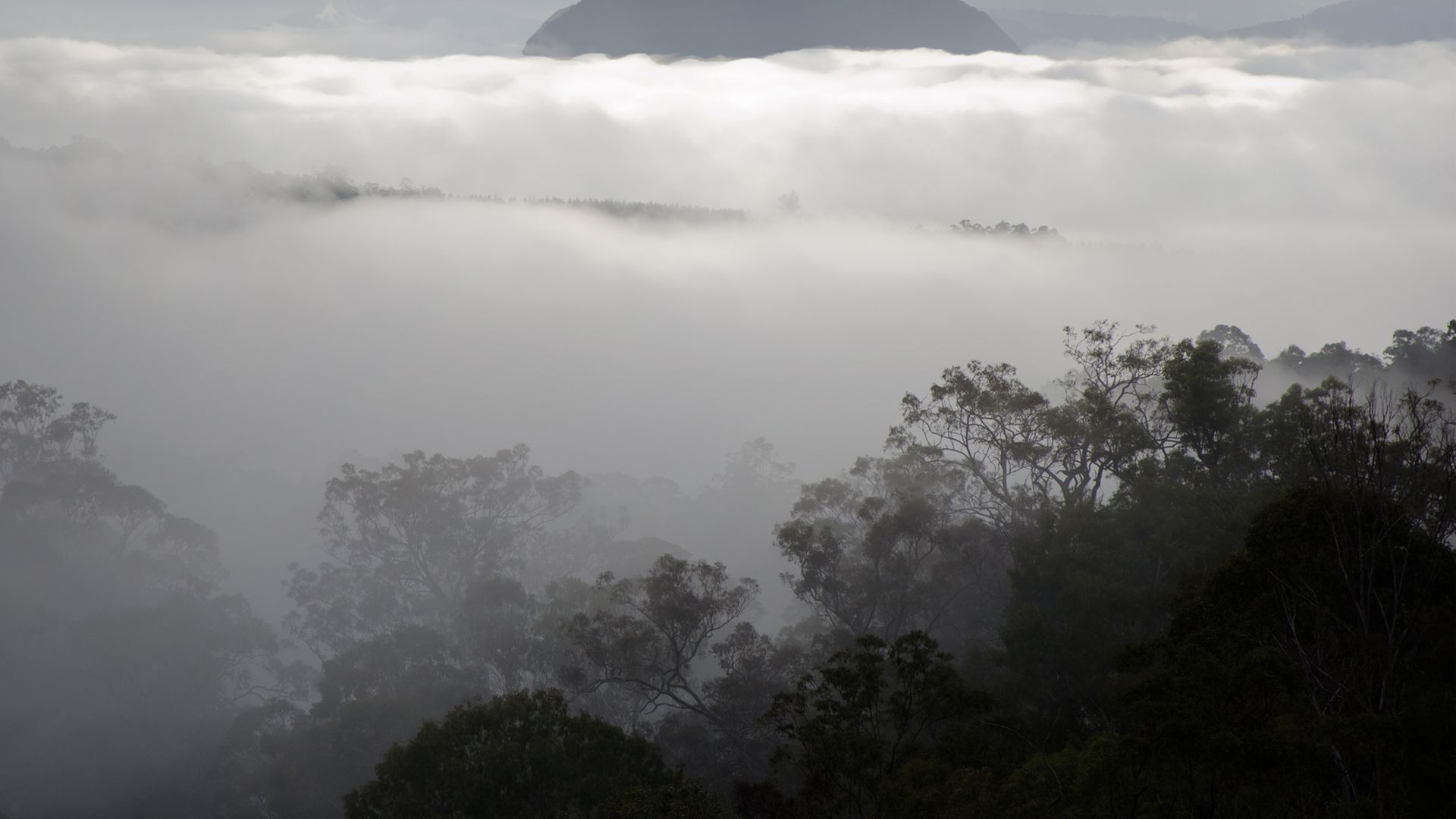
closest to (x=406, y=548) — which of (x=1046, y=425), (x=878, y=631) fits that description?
(x=878, y=631)

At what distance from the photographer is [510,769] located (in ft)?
67.7

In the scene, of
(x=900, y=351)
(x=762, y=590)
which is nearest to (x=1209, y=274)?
(x=900, y=351)

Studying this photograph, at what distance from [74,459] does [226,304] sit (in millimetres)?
132576

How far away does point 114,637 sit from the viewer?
52.1m

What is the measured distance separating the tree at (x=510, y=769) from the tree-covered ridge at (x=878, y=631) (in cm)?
6

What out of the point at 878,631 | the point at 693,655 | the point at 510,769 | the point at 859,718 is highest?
the point at 859,718

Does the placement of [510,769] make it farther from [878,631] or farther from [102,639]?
[102,639]

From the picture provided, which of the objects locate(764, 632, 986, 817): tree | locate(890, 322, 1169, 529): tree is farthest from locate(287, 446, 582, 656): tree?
locate(764, 632, 986, 817): tree

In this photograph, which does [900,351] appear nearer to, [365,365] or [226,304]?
[365,365]

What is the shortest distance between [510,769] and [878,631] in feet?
56.2

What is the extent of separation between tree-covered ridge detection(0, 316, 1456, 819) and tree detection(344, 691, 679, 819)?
0.06m

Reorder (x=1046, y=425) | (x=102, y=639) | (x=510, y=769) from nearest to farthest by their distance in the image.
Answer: (x=510, y=769)
(x=1046, y=425)
(x=102, y=639)

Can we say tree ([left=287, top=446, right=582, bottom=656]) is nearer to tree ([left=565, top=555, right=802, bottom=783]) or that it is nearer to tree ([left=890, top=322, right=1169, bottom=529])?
tree ([left=565, top=555, right=802, bottom=783])

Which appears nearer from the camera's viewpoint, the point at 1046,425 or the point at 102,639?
the point at 1046,425
